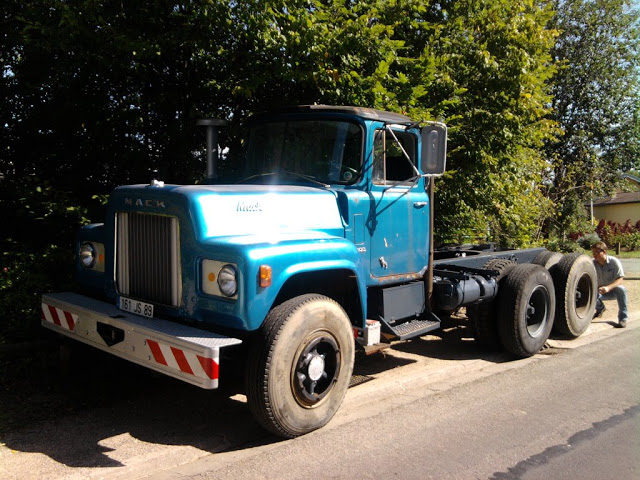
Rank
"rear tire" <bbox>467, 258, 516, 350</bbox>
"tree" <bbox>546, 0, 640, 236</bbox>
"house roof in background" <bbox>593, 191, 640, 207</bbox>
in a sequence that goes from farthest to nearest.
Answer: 1. "house roof in background" <bbox>593, 191, 640, 207</bbox>
2. "tree" <bbox>546, 0, 640, 236</bbox>
3. "rear tire" <bbox>467, 258, 516, 350</bbox>

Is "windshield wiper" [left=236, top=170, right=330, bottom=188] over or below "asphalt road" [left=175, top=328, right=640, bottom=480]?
over

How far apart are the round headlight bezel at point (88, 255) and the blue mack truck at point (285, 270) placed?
0.05ft

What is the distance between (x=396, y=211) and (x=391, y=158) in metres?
0.52

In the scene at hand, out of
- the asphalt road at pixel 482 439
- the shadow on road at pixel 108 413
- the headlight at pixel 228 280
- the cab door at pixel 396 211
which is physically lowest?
the asphalt road at pixel 482 439

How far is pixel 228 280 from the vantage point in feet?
12.8

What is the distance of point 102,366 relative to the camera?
556cm

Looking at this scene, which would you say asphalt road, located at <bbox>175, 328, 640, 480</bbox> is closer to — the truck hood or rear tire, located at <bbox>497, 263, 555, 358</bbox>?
rear tire, located at <bbox>497, 263, 555, 358</bbox>

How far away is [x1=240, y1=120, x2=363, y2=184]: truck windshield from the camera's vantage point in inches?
206

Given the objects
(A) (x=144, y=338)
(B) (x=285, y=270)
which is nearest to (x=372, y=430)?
(B) (x=285, y=270)

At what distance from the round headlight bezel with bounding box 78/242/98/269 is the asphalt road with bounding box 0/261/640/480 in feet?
3.20

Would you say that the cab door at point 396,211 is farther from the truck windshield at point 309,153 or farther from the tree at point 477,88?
the tree at point 477,88

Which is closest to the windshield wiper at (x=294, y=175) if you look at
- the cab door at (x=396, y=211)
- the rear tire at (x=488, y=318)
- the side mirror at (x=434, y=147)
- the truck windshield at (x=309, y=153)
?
the truck windshield at (x=309, y=153)

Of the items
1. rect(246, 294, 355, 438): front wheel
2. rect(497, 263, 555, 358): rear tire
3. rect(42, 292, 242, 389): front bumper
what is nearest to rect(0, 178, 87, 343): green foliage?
rect(42, 292, 242, 389): front bumper

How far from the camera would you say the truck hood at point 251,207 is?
4.09m
